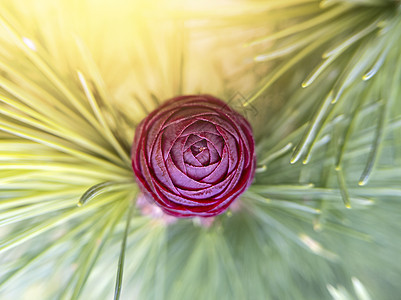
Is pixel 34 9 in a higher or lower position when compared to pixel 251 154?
higher

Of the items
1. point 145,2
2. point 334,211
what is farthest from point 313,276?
point 145,2

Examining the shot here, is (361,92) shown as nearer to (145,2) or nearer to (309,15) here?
(309,15)

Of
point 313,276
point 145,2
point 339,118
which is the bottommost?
point 313,276

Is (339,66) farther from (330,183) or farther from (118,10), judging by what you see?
(118,10)

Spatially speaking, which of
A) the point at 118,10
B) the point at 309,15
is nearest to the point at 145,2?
the point at 118,10

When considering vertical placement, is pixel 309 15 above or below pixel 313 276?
above

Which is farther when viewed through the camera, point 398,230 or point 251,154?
point 398,230
